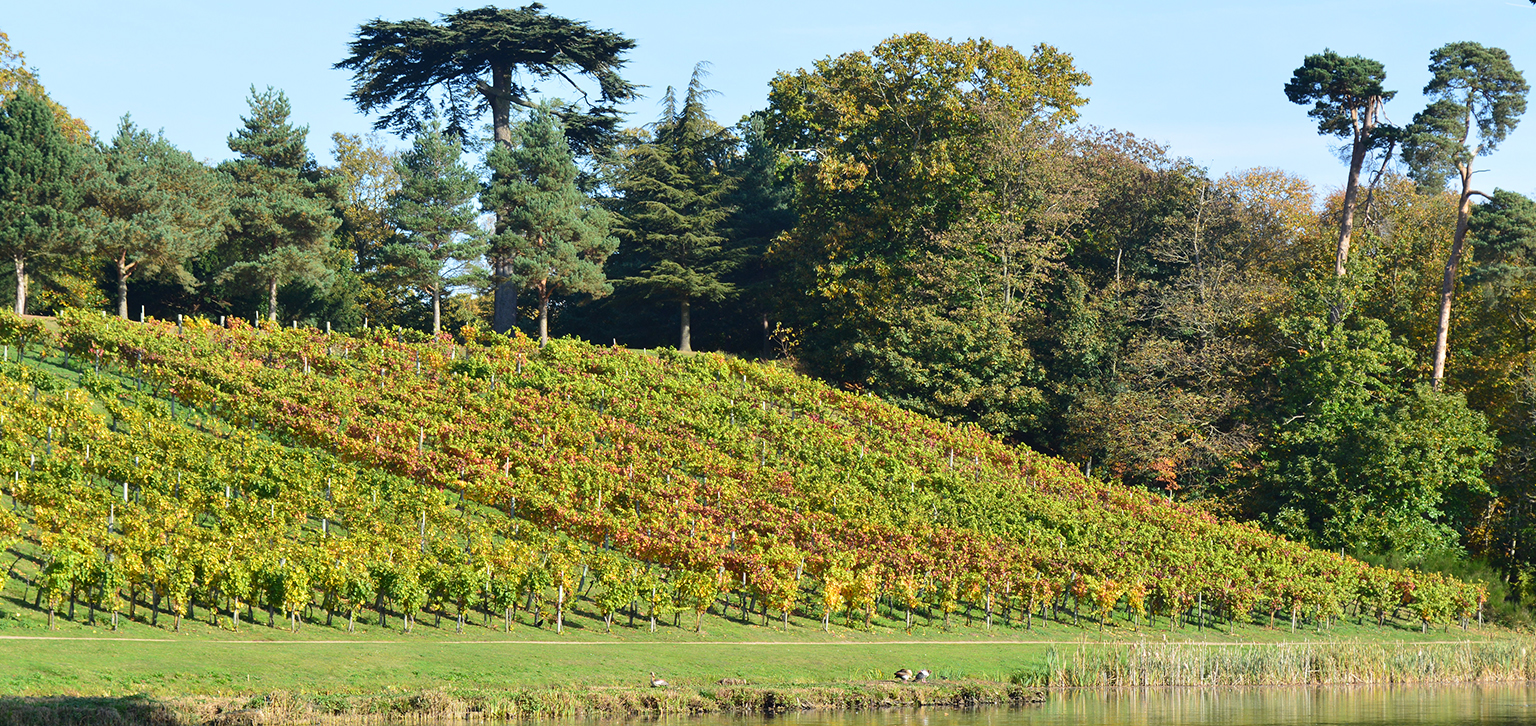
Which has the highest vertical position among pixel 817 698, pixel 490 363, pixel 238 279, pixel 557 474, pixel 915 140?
pixel 915 140

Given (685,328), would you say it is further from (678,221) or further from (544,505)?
(544,505)

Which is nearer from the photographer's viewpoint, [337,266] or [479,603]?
[479,603]

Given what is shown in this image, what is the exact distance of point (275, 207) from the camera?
188 ft

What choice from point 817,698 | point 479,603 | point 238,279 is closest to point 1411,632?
point 817,698

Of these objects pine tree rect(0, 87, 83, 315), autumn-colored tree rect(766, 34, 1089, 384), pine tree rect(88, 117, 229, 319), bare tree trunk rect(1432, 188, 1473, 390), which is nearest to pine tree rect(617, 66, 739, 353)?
autumn-colored tree rect(766, 34, 1089, 384)

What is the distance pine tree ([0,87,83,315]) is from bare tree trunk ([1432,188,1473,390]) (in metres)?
50.5

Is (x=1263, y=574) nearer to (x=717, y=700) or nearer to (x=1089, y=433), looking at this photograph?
(x=1089, y=433)

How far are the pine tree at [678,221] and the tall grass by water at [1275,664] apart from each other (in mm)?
36564

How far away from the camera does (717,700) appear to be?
998 inches

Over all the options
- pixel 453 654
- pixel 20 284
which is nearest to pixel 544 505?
pixel 453 654

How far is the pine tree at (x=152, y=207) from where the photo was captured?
51.3 m

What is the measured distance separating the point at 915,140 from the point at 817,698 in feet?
125

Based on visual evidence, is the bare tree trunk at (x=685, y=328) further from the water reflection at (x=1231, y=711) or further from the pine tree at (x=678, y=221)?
the water reflection at (x=1231, y=711)

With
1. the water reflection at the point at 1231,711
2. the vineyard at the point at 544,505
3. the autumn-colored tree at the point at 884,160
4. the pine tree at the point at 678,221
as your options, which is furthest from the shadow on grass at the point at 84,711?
the pine tree at the point at 678,221
